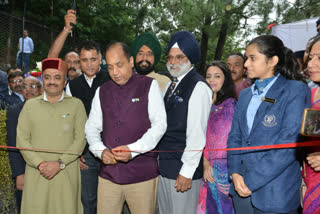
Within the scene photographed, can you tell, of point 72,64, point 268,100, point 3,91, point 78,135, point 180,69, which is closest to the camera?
point 268,100

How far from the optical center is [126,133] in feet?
8.54

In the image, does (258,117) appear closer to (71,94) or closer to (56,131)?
(56,131)

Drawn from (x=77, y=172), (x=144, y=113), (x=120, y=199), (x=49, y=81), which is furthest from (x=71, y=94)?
(x=120, y=199)

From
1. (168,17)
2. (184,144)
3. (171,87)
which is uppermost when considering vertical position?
(168,17)

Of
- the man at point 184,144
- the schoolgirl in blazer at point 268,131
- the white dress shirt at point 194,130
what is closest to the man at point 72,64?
the man at point 184,144

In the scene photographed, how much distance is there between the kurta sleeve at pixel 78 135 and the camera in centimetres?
299

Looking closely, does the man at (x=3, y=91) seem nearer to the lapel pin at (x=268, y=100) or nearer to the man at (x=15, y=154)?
the man at (x=15, y=154)

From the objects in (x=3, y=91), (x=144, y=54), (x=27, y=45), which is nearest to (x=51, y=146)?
(x=144, y=54)

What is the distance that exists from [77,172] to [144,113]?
118 cm

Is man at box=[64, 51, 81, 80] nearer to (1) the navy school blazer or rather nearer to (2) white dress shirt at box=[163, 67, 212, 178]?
(2) white dress shirt at box=[163, 67, 212, 178]

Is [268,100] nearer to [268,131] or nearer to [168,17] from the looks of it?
[268,131]

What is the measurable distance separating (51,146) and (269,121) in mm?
2224

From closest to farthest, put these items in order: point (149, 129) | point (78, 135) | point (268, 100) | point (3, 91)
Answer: point (268, 100) → point (149, 129) → point (78, 135) → point (3, 91)

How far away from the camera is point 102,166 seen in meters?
2.74
